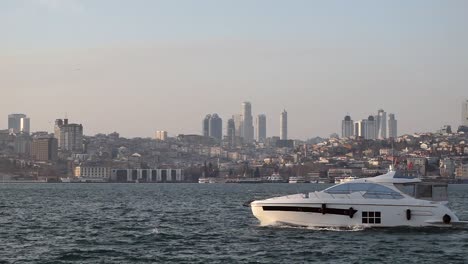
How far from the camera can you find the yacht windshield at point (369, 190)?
1548 inches

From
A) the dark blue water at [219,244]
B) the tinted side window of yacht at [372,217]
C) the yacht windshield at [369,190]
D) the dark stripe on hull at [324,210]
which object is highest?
the yacht windshield at [369,190]

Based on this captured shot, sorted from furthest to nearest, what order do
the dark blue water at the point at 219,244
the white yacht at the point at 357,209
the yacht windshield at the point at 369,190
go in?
the yacht windshield at the point at 369,190 < the white yacht at the point at 357,209 < the dark blue water at the point at 219,244

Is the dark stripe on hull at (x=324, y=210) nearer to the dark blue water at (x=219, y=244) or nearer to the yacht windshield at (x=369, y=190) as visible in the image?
the dark blue water at (x=219, y=244)

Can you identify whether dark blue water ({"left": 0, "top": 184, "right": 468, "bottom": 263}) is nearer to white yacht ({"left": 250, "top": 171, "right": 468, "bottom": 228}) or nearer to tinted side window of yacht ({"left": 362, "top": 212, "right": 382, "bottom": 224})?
white yacht ({"left": 250, "top": 171, "right": 468, "bottom": 228})

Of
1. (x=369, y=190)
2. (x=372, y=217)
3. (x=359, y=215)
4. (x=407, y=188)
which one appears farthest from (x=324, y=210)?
(x=407, y=188)

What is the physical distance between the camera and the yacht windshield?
3931 cm

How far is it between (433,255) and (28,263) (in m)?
13.9

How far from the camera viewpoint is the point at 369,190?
129ft

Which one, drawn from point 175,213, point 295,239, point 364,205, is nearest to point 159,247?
point 295,239

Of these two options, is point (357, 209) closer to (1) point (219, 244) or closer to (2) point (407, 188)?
(2) point (407, 188)

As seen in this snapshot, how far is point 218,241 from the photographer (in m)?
36.8

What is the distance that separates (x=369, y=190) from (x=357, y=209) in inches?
43.9

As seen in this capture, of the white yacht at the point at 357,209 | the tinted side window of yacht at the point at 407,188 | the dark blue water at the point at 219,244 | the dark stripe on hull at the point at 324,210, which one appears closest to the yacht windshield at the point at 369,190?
Answer: the white yacht at the point at 357,209

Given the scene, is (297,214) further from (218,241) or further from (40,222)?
(40,222)
